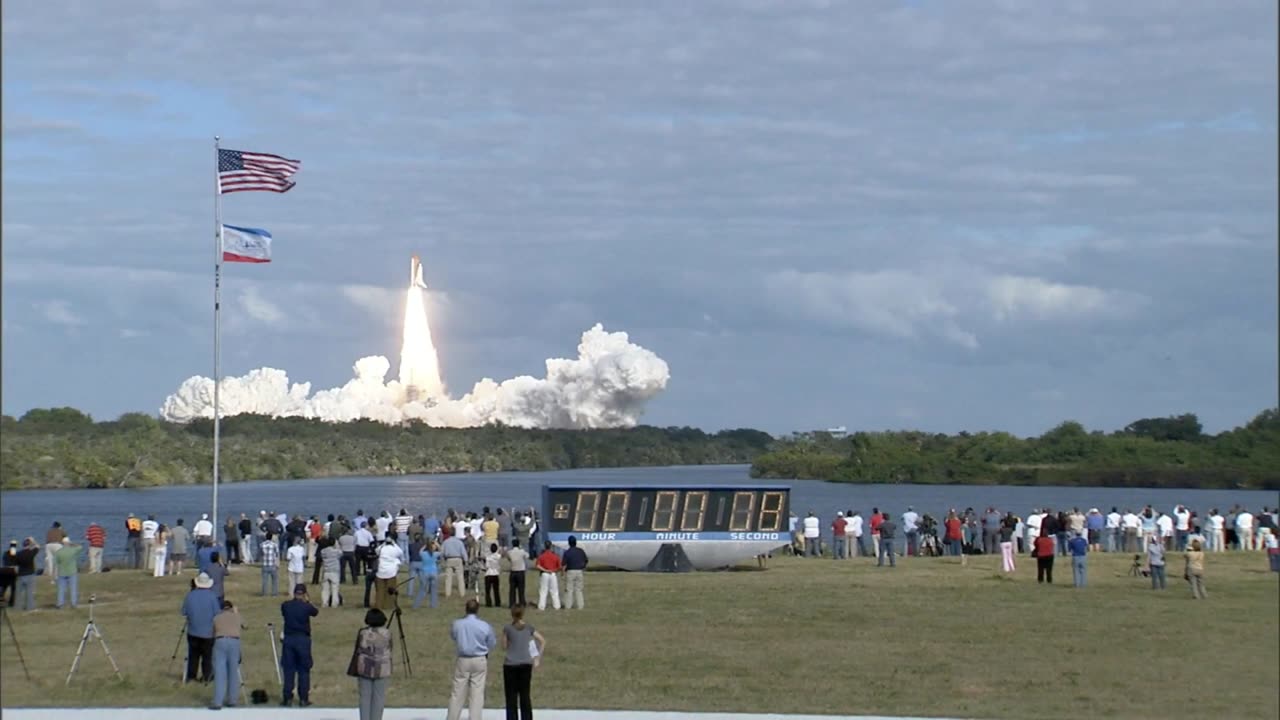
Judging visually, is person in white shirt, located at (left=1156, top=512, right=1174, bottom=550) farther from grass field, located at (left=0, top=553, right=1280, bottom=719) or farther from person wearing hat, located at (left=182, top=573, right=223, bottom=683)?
person wearing hat, located at (left=182, top=573, right=223, bottom=683)

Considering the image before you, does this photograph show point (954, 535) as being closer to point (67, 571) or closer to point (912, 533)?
point (912, 533)

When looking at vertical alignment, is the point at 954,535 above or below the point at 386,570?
above

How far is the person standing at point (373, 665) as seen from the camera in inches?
687

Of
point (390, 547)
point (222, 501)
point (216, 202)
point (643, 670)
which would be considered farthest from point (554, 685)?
point (222, 501)

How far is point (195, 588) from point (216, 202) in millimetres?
20088

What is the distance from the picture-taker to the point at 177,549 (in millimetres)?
36156

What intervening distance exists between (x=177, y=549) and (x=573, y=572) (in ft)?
36.3

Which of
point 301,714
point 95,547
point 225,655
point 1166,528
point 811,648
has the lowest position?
point 301,714

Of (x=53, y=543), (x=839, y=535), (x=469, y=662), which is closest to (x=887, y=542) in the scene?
(x=839, y=535)

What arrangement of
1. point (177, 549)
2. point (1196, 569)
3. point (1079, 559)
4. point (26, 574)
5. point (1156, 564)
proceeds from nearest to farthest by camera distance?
point (26, 574) → point (1196, 569) → point (1156, 564) → point (1079, 559) → point (177, 549)

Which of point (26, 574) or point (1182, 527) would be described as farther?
point (1182, 527)

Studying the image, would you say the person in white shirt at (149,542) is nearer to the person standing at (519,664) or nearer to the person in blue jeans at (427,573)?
the person in blue jeans at (427,573)

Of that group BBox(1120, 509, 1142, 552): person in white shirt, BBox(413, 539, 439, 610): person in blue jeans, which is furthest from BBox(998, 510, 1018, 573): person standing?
BBox(413, 539, 439, 610): person in blue jeans

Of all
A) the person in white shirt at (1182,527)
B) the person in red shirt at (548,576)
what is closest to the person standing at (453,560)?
the person in red shirt at (548,576)
